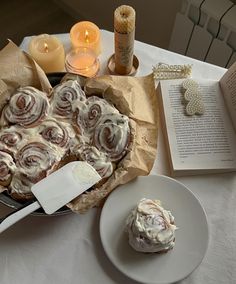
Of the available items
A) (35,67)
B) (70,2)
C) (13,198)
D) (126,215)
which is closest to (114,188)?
(126,215)

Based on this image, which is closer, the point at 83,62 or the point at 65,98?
the point at 65,98

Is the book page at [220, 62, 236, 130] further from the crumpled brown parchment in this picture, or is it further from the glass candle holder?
the glass candle holder

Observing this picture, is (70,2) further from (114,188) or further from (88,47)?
(114,188)

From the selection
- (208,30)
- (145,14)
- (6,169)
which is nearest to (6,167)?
(6,169)

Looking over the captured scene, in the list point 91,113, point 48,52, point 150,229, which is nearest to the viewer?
point 150,229

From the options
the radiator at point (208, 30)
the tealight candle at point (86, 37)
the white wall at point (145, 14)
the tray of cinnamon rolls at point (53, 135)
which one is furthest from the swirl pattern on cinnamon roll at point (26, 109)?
the white wall at point (145, 14)

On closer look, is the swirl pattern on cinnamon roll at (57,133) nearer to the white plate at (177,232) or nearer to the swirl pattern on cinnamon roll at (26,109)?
the swirl pattern on cinnamon roll at (26,109)

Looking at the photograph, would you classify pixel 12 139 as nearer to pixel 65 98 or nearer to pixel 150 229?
pixel 65 98
